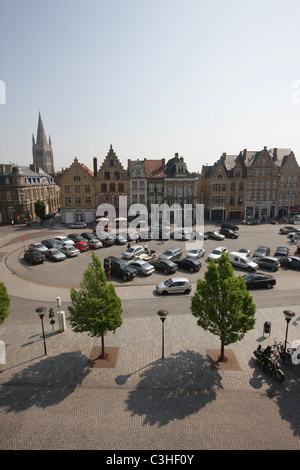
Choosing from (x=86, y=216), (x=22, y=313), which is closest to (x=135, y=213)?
(x=86, y=216)

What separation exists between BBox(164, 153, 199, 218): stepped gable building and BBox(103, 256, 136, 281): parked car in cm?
3242

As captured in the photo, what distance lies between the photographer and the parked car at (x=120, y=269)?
2569 centimetres

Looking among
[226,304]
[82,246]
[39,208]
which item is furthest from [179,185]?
[226,304]

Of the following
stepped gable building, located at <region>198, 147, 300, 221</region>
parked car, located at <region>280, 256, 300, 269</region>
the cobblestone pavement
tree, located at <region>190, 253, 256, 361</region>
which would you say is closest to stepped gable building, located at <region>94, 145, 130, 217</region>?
stepped gable building, located at <region>198, 147, 300, 221</region>

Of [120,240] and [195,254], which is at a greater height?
[120,240]

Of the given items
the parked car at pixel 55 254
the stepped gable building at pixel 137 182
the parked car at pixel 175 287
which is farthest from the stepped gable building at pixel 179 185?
the parked car at pixel 175 287

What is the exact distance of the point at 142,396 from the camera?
39.2 feet

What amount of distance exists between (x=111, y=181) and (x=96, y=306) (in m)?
45.1

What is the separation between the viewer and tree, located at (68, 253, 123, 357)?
520 inches

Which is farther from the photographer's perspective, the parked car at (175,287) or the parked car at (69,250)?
the parked car at (69,250)

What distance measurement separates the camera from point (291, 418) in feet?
35.6

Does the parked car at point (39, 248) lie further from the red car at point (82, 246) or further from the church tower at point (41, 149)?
the church tower at point (41, 149)

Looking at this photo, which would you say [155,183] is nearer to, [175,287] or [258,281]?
[258,281]

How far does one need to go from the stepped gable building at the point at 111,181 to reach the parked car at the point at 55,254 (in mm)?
24823
